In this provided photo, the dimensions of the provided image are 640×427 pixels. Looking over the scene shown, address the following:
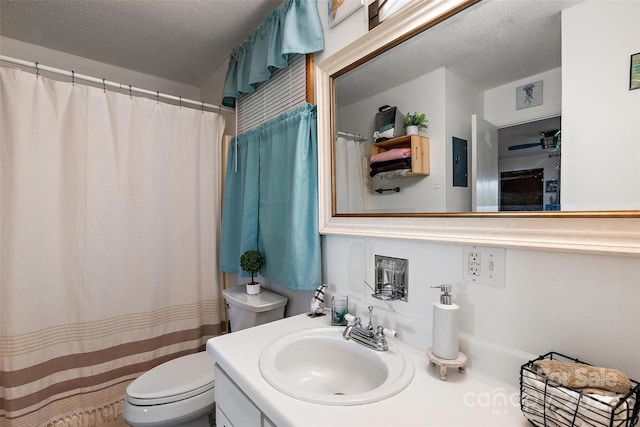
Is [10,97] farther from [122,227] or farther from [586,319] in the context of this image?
[586,319]

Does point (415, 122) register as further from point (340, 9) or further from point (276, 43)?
point (276, 43)

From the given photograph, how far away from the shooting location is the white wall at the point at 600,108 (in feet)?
1.91

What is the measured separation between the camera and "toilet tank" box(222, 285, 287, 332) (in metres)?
1.49

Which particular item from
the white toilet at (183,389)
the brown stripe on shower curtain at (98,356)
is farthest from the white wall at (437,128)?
the brown stripe on shower curtain at (98,356)

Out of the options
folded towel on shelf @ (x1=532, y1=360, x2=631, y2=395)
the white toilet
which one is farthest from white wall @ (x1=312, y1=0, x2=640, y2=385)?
the white toilet

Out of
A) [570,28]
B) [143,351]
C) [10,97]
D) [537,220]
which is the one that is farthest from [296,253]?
[10,97]

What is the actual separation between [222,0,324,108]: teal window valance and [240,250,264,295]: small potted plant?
0.97 metres

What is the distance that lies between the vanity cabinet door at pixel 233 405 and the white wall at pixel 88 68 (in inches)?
90.4

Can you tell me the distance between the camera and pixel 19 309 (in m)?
1.44

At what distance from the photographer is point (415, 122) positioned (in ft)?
3.23

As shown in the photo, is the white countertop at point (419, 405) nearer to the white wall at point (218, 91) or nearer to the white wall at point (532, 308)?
the white wall at point (532, 308)

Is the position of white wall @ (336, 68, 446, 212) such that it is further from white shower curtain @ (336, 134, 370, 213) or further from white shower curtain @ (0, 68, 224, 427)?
white shower curtain @ (0, 68, 224, 427)

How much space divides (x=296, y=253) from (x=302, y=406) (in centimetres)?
71

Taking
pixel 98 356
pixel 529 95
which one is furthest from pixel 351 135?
pixel 98 356
